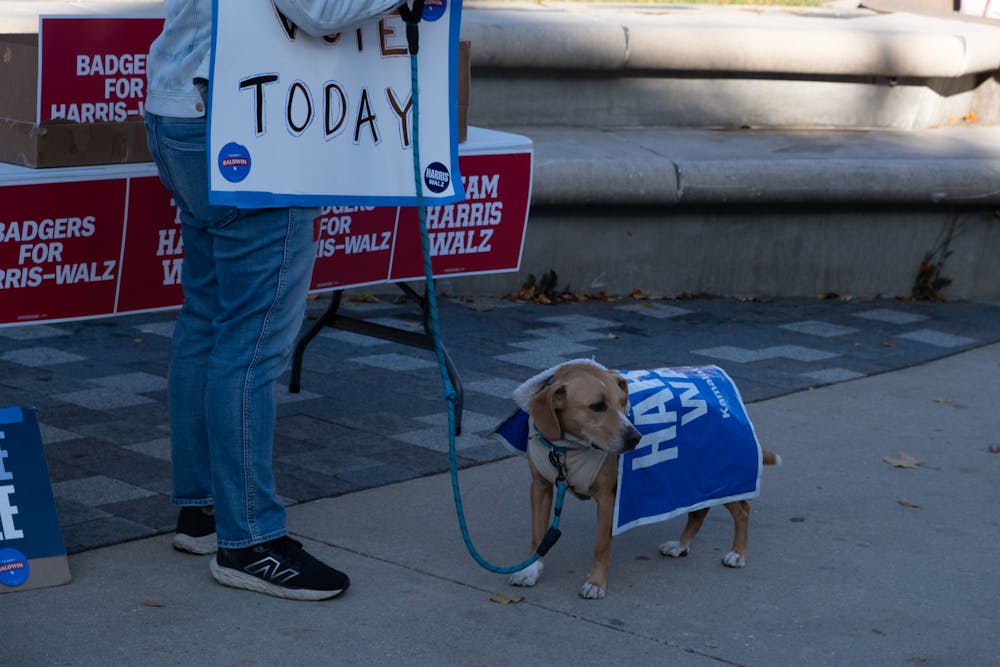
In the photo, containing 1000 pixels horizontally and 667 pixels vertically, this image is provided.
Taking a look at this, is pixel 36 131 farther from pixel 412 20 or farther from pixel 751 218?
pixel 751 218

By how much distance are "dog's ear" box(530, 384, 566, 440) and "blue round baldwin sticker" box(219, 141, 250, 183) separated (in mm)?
971

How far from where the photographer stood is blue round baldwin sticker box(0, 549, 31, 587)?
3885 mm

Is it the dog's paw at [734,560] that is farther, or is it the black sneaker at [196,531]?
the dog's paw at [734,560]

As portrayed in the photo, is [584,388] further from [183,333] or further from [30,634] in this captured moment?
[30,634]

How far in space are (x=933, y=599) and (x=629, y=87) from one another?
5963 millimetres

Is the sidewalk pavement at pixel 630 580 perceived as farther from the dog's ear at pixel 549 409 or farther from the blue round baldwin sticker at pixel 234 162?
the blue round baldwin sticker at pixel 234 162

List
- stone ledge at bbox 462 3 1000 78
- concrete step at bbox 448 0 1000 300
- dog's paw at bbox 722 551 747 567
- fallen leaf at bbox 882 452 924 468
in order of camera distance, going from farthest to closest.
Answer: stone ledge at bbox 462 3 1000 78
concrete step at bbox 448 0 1000 300
fallen leaf at bbox 882 452 924 468
dog's paw at bbox 722 551 747 567

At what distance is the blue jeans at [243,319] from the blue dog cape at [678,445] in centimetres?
68

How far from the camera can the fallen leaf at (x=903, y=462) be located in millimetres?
5520

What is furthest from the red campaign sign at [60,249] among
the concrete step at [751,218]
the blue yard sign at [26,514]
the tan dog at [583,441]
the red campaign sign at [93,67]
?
the concrete step at [751,218]

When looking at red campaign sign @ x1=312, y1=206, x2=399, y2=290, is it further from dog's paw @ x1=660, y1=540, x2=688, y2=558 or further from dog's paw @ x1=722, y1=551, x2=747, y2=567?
dog's paw @ x1=722, y1=551, x2=747, y2=567

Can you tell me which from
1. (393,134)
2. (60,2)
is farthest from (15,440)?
(60,2)

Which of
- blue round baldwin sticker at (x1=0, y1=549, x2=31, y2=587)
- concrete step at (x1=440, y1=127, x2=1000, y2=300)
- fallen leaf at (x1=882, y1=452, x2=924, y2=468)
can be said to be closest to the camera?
blue round baldwin sticker at (x1=0, y1=549, x2=31, y2=587)

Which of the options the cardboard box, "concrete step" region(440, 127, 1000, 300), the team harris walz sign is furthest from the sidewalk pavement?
"concrete step" region(440, 127, 1000, 300)
